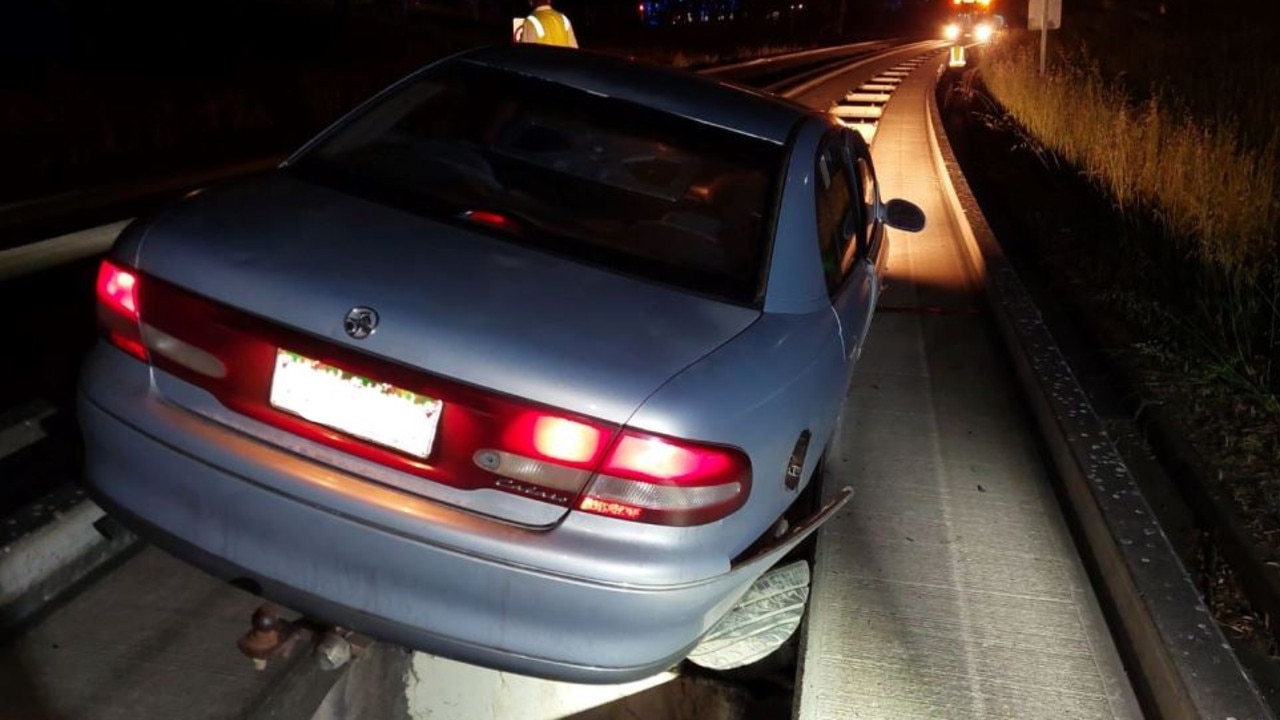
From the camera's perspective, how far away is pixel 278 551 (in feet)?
9.09

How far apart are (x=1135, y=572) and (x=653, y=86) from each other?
85.0 inches

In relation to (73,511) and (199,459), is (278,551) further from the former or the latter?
(73,511)

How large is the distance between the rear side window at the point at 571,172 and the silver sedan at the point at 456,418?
4 cm

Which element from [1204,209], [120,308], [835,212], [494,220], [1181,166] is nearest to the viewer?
[120,308]

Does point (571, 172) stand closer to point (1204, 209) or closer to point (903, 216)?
point (903, 216)

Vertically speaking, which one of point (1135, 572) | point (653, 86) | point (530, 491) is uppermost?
point (653, 86)

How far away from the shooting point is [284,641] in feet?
9.99

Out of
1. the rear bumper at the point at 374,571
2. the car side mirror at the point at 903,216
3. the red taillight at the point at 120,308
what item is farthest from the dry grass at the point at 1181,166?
the red taillight at the point at 120,308

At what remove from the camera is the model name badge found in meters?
2.66

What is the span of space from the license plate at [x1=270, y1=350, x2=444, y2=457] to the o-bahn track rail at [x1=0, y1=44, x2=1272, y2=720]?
2063 mm

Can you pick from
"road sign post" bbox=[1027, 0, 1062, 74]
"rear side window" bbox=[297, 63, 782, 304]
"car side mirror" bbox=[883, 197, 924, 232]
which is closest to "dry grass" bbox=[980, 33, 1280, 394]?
"car side mirror" bbox=[883, 197, 924, 232]

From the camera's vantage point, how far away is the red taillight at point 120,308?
2.96m

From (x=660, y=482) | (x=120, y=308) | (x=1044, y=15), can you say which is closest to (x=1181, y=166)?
(x=660, y=482)

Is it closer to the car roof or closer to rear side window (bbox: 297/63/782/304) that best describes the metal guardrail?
rear side window (bbox: 297/63/782/304)
